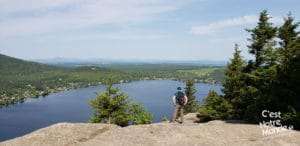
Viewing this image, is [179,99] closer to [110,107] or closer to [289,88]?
[289,88]

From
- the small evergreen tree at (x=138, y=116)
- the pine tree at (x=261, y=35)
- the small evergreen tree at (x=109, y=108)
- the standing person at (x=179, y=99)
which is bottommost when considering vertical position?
the small evergreen tree at (x=138, y=116)

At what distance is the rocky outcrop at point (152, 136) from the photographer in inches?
669

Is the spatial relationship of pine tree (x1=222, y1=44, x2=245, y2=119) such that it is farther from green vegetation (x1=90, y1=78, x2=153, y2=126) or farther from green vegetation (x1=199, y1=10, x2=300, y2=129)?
green vegetation (x1=90, y1=78, x2=153, y2=126)

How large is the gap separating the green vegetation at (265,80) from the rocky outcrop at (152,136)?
20.6ft

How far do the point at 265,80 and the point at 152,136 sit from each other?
18.0 metres

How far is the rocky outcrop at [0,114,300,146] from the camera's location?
17000 mm

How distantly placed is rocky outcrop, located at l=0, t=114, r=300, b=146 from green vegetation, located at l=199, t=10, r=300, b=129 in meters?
6.28

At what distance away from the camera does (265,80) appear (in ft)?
104

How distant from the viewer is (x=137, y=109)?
188ft

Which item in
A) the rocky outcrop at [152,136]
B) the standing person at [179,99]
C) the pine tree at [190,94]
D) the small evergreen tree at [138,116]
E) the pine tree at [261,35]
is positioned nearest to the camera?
the rocky outcrop at [152,136]

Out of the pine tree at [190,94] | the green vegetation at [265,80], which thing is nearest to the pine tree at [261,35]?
the green vegetation at [265,80]

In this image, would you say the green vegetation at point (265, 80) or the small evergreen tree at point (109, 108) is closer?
the green vegetation at point (265, 80)

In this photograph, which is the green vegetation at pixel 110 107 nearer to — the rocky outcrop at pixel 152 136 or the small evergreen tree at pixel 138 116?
the small evergreen tree at pixel 138 116

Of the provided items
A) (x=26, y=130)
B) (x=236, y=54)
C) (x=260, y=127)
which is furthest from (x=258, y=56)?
(x=26, y=130)
